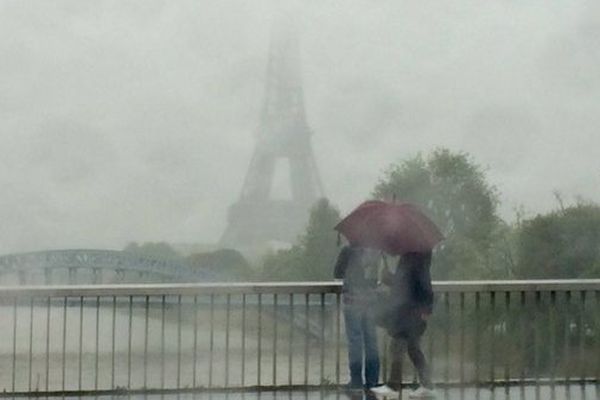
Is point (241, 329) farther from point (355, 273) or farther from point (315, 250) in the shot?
point (315, 250)

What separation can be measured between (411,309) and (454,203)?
56336mm

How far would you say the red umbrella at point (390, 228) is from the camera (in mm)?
9648

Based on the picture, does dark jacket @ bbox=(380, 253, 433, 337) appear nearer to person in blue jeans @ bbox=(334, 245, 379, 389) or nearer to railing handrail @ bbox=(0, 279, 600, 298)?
person in blue jeans @ bbox=(334, 245, 379, 389)

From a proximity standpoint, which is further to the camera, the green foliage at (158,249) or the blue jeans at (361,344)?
the green foliage at (158,249)

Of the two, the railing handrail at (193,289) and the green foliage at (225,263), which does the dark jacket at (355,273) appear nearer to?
the railing handrail at (193,289)

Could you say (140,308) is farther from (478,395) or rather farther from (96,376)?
(478,395)

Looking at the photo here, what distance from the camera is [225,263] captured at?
71.9 metres

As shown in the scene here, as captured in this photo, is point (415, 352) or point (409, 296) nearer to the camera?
point (409, 296)

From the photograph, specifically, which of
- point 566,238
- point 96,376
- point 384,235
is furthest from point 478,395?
point 566,238

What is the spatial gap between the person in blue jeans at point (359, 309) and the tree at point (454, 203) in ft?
166

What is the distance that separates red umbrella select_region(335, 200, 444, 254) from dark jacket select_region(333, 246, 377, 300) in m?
0.08

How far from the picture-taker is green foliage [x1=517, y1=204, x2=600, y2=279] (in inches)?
2082

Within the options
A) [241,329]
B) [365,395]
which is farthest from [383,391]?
[241,329]

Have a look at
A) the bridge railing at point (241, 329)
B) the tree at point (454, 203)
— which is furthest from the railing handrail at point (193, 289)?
the tree at point (454, 203)
